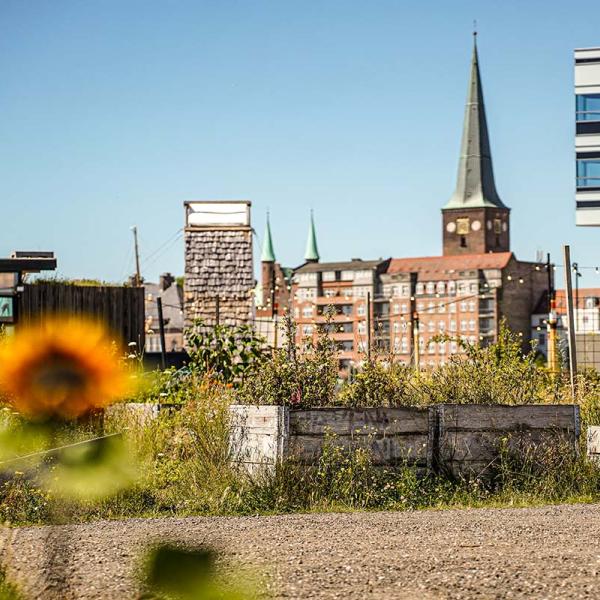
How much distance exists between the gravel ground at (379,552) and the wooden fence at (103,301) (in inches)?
549

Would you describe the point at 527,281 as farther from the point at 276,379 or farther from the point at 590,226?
the point at 276,379

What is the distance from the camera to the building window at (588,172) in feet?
246

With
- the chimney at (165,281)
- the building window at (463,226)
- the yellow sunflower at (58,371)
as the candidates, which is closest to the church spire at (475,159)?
the building window at (463,226)

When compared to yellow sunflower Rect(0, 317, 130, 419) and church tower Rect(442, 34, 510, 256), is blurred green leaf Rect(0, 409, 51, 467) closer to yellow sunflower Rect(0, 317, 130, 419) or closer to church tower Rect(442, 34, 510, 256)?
yellow sunflower Rect(0, 317, 130, 419)

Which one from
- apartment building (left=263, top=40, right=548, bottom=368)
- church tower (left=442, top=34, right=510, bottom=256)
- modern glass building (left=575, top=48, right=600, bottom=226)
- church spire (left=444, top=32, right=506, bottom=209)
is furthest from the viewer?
church tower (left=442, top=34, right=510, bottom=256)

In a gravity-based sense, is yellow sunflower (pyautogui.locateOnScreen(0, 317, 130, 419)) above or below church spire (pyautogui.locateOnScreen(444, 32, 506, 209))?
below

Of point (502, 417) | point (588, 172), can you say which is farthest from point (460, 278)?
point (502, 417)

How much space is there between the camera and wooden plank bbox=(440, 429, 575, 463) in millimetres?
9375

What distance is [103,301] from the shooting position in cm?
2486

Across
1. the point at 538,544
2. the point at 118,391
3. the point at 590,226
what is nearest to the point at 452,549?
the point at 538,544

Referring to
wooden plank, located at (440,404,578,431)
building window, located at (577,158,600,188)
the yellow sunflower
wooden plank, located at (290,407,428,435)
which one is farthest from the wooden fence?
building window, located at (577,158,600,188)

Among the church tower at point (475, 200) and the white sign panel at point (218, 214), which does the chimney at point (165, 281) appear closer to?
the church tower at point (475, 200)

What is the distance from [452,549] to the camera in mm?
6773

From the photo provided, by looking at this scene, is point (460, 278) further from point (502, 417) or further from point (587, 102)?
point (502, 417)
